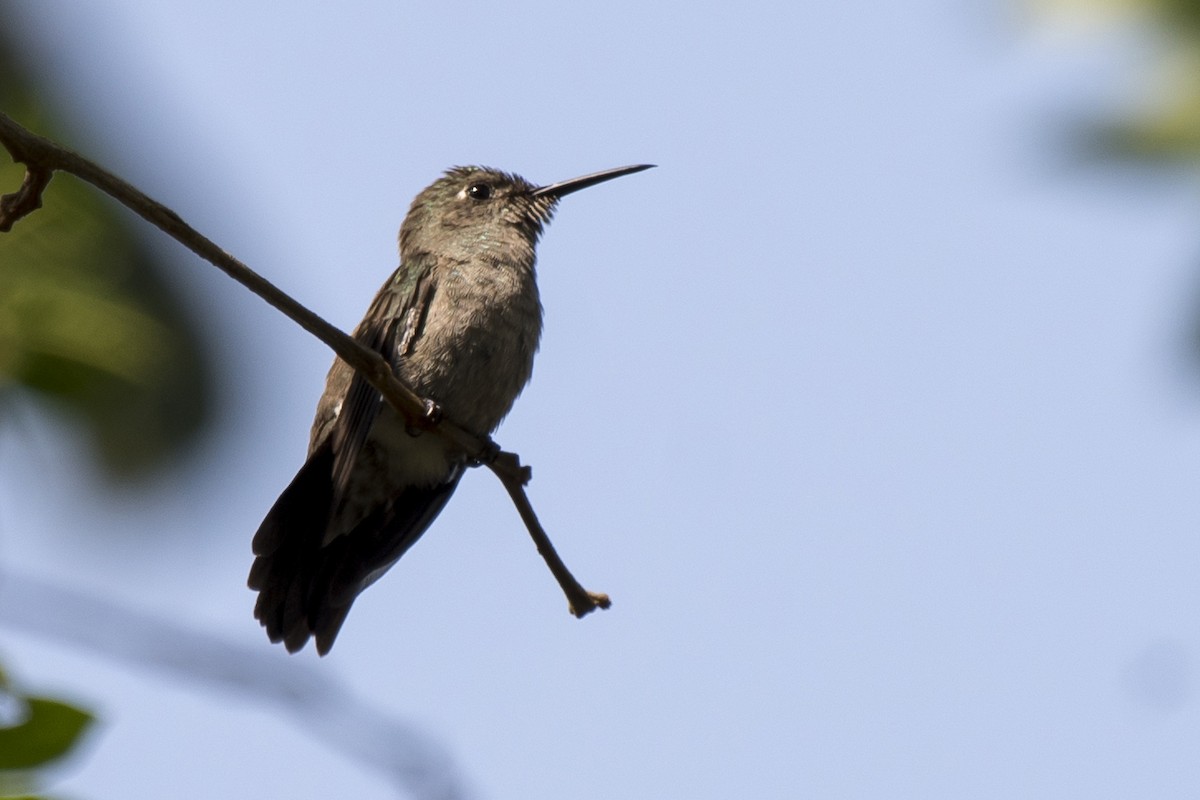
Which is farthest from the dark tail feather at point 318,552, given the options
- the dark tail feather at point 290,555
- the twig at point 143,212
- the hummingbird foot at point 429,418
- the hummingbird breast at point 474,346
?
the twig at point 143,212

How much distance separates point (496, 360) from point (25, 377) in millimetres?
1878

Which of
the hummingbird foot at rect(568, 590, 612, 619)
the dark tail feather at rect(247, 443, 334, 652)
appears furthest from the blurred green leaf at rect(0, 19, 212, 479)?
the hummingbird foot at rect(568, 590, 612, 619)

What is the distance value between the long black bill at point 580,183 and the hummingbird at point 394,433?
67 cm

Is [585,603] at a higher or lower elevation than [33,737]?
higher

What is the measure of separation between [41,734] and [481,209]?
4.53 m

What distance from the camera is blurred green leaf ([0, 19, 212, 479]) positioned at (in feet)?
13.1

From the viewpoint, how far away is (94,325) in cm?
428

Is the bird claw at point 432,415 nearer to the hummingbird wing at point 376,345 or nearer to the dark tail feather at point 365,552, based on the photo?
the hummingbird wing at point 376,345

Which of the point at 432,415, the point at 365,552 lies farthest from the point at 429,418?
the point at 365,552

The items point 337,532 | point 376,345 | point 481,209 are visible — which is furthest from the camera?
point 481,209

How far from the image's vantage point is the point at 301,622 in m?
4.96

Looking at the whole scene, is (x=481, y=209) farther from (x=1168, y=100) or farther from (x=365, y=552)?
(x=1168, y=100)

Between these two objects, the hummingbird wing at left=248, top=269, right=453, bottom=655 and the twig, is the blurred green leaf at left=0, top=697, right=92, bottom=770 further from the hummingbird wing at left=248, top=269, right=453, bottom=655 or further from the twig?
the hummingbird wing at left=248, top=269, right=453, bottom=655

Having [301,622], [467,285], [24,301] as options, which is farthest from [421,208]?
[24,301]
